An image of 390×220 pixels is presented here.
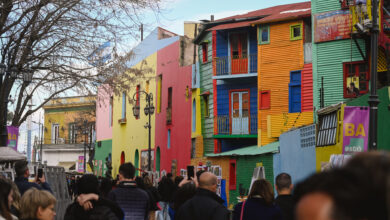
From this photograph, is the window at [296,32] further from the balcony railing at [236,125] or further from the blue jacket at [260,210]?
the blue jacket at [260,210]

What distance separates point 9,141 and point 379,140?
11.9m

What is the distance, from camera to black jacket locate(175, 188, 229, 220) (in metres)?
7.04

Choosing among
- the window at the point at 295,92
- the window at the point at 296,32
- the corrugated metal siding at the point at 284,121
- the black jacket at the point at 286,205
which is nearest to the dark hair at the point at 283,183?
the black jacket at the point at 286,205

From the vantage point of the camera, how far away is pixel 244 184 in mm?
30953

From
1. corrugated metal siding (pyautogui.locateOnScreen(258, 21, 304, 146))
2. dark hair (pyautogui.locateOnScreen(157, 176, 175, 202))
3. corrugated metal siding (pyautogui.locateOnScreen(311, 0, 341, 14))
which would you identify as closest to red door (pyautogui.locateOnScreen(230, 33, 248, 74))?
corrugated metal siding (pyautogui.locateOnScreen(258, 21, 304, 146))

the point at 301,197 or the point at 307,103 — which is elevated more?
the point at 307,103

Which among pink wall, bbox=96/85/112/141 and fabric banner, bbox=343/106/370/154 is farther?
pink wall, bbox=96/85/112/141

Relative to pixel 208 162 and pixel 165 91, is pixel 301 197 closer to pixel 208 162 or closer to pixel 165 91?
pixel 208 162

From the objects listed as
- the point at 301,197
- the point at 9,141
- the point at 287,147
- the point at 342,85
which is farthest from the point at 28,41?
the point at 301,197

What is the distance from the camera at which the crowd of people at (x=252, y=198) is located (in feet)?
4.51

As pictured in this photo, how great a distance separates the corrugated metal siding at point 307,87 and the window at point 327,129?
10.4 metres

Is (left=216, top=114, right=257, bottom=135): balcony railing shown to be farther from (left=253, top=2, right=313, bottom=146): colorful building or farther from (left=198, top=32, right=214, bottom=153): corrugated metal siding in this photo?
(left=198, top=32, right=214, bottom=153): corrugated metal siding

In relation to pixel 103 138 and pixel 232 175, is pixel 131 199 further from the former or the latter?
pixel 103 138

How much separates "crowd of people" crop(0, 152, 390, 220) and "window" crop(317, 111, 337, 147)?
7.49m
